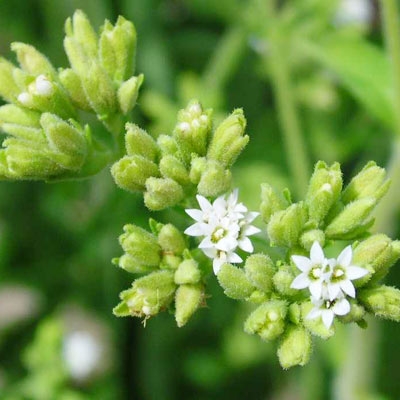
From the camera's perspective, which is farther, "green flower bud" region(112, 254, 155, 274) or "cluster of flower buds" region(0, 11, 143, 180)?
"cluster of flower buds" region(0, 11, 143, 180)

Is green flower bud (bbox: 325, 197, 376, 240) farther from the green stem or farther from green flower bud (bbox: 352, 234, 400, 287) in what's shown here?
the green stem

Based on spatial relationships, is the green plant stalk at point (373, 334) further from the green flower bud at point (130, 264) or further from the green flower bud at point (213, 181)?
the green flower bud at point (130, 264)

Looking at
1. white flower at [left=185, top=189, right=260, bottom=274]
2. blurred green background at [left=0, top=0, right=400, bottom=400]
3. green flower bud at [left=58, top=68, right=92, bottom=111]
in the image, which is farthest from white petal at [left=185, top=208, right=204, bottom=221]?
blurred green background at [left=0, top=0, right=400, bottom=400]

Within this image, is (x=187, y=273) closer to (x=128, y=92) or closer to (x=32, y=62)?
(x=128, y=92)

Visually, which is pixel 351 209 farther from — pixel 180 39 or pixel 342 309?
pixel 180 39

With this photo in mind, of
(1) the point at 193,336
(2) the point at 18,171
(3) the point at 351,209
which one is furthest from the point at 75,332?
(3) the point at 351,209
